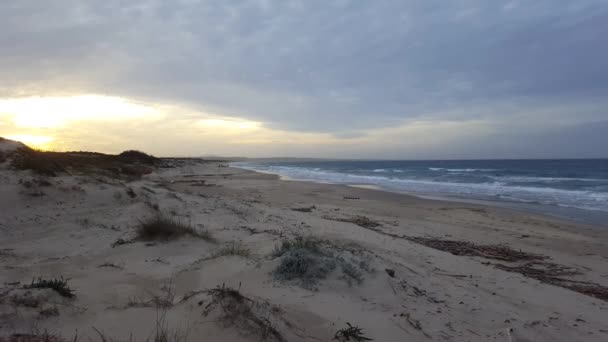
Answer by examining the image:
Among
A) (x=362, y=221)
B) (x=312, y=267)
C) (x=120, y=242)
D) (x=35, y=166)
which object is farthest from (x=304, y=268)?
(x=35, y=166)

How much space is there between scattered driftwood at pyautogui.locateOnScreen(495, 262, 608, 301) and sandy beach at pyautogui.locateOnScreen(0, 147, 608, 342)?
47 mm

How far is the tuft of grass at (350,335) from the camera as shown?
285 cm

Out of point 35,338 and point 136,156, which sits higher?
point 136,156

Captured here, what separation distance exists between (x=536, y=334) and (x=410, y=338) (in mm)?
1642

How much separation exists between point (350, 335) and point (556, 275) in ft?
18.4

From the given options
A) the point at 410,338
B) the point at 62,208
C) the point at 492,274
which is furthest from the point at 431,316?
the point at 62,208

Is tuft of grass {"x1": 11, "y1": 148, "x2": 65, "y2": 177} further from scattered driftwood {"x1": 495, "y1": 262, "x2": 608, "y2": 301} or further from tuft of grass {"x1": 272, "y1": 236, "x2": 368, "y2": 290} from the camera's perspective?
scattered driftwood {"x1": 495, "y1": 262, "x2": 608, "y2": 301}

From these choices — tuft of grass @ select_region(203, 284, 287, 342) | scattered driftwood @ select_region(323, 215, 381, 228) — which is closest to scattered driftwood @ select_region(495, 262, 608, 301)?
scattered driftwood @ select_region(323, 215, 381, 228)

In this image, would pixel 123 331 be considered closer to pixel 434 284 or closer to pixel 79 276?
pixel 79 276

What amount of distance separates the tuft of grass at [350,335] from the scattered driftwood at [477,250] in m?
5.35

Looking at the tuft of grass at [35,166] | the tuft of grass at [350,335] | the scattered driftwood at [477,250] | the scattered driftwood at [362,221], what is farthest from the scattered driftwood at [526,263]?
the tuft of grass at [35,166]

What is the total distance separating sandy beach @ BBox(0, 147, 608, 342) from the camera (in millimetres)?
2797

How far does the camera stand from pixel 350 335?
288 centimetres

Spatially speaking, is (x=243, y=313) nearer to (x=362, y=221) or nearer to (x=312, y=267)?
(x=312, y=267)
